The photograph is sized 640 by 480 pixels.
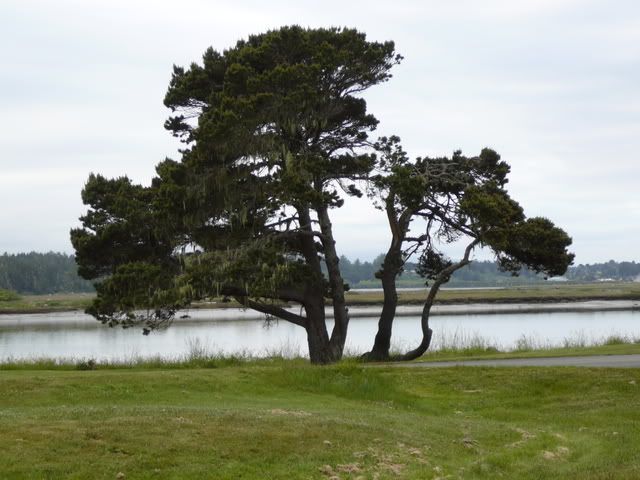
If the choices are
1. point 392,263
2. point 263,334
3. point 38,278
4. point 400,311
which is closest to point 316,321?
point 392,263

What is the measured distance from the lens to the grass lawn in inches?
440

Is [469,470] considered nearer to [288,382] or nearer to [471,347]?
[288,382]

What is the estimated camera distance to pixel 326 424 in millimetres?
13406

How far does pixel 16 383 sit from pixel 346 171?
14.0 meters

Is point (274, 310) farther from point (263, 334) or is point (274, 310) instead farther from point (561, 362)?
point (263, 334)

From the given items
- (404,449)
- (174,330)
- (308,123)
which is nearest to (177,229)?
(308,123)

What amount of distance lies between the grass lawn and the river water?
43.1 ft

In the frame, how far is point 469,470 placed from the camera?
11.7 metres

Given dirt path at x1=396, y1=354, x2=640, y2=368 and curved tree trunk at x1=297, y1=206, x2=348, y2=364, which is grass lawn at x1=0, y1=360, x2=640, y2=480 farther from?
curved tree trunk at x1=297, y1=206, x2=348, y2=364

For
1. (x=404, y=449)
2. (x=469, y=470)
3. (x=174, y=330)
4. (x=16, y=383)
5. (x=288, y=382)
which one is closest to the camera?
(x=469, y=470)

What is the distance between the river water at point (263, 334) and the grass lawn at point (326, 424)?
517 inches

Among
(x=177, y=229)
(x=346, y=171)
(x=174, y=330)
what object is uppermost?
(x=346, y=171)

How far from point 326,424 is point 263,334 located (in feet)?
136

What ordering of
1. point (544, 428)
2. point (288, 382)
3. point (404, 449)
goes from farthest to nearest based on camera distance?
point (288, 382), point (544, 428), point (404, 449)
